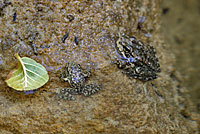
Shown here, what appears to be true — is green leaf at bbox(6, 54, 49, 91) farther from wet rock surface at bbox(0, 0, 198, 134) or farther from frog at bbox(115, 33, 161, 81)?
frog at bbox(115, 33, 161, 81)

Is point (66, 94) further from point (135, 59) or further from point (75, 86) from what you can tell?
point (135, 59)

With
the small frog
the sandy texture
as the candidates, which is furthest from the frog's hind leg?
the sandy texture

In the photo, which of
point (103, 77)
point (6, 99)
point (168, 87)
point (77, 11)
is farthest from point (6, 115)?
point (168, 87)

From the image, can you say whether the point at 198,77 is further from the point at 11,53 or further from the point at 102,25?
the point at 11,53

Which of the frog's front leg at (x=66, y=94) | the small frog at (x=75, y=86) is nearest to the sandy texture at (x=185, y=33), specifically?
the small frog at (x=75, y=86)

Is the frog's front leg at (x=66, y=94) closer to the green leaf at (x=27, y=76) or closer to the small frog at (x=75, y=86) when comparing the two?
the small frog at (x=75, y=86)

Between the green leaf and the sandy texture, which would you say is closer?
the green leaf
